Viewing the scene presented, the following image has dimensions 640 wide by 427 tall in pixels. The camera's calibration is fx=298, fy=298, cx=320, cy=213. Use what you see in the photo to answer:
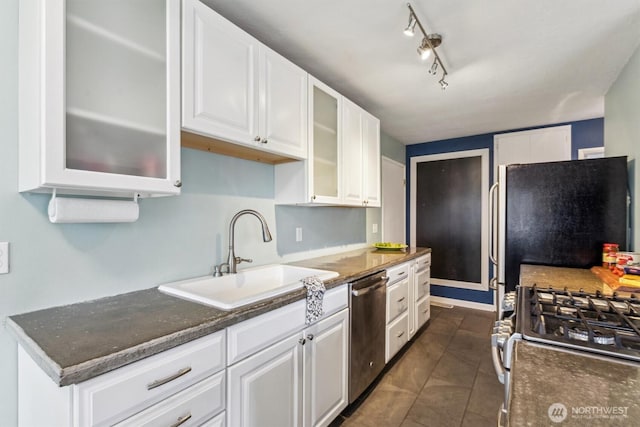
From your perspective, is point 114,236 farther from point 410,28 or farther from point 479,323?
point 479,323

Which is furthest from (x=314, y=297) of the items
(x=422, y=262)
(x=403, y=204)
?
(x=403, y=204)

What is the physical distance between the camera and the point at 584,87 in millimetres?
2551

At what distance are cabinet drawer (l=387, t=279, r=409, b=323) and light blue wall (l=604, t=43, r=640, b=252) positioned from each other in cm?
157

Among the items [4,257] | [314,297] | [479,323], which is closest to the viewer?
[4,257]

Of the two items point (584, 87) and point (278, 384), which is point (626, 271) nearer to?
point (584, 87)

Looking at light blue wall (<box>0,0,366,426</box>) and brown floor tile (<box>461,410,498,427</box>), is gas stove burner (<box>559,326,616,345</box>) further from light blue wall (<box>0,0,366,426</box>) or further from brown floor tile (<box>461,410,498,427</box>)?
light blue wall (<box>0,0,366,426</box>)

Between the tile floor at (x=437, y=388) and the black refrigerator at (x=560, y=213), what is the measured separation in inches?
30.5

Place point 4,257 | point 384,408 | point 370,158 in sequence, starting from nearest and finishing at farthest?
point 4,257 → point 384,408 → point 370,158

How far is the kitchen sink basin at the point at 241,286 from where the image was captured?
4.11 ft

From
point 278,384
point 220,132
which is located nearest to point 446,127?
point 220,132

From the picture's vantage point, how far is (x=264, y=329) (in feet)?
4.19

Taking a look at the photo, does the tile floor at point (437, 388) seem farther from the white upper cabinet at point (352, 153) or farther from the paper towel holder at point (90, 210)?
the paper towel holder at point (90, 210)

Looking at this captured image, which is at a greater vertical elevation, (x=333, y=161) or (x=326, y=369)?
(x=333, y=161)

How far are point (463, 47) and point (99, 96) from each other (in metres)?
2.05
